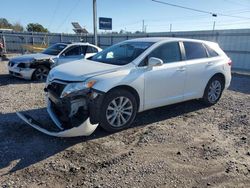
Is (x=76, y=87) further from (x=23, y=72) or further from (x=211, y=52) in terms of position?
(x=23, y=72)

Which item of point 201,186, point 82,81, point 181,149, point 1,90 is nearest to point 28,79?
point 1,90

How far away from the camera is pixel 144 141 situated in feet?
14.4

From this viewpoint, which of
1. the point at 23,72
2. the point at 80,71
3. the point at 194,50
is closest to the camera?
the point at 80,71

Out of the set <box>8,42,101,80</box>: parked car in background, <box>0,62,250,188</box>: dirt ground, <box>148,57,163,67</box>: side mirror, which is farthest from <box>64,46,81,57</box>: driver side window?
<box>148,57,163,67</box>: side mirror

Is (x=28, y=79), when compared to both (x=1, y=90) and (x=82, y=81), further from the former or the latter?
(x=82, y=81)

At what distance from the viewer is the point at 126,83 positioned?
15.0 ft

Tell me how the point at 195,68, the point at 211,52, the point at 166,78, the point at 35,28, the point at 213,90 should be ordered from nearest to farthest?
the point at 166,78 → the point at 195,68 → the point at 211,52 → the point at 213,90 → the point at 35,28

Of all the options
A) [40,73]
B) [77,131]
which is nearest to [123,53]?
[77,131]

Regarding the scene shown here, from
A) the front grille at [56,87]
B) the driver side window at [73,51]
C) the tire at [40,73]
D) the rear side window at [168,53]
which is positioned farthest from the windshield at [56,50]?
the rear side window at [168,53]

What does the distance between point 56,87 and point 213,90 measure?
3966 mm

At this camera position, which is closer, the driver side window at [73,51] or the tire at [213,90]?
the tire at [213,90]

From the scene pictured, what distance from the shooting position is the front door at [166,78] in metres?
4.98

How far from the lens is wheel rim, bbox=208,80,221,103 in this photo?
6359mm

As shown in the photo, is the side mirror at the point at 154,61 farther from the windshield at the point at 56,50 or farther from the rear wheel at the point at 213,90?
the windshield at the point at 56,50
